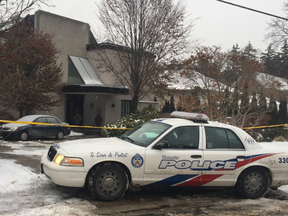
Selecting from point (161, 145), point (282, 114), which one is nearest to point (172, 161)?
point (161, 145)

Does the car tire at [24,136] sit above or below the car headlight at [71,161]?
below

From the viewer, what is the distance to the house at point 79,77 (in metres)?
21.9

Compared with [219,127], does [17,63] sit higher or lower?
higher

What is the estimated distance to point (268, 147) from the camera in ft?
21.4

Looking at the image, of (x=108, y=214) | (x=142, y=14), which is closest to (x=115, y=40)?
(x=142, y=14)

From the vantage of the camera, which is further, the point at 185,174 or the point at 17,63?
the point at 17,63

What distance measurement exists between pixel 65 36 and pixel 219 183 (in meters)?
20.0

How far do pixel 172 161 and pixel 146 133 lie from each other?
86 cm

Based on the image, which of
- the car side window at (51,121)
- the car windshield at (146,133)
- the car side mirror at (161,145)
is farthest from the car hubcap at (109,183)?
the car side window at (51,121)

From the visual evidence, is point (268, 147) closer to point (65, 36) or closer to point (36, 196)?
point (36, 196)

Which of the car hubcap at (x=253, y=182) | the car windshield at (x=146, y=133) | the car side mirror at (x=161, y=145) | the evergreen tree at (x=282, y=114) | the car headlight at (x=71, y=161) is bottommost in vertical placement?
the car hubcap at (x=253, y=182)

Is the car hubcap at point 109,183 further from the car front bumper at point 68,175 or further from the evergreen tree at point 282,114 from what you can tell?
the evergreen tree at point 282,114

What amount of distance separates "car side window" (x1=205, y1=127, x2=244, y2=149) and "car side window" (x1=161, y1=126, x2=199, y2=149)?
25 centimetres

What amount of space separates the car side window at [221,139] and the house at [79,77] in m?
A: 15.4
